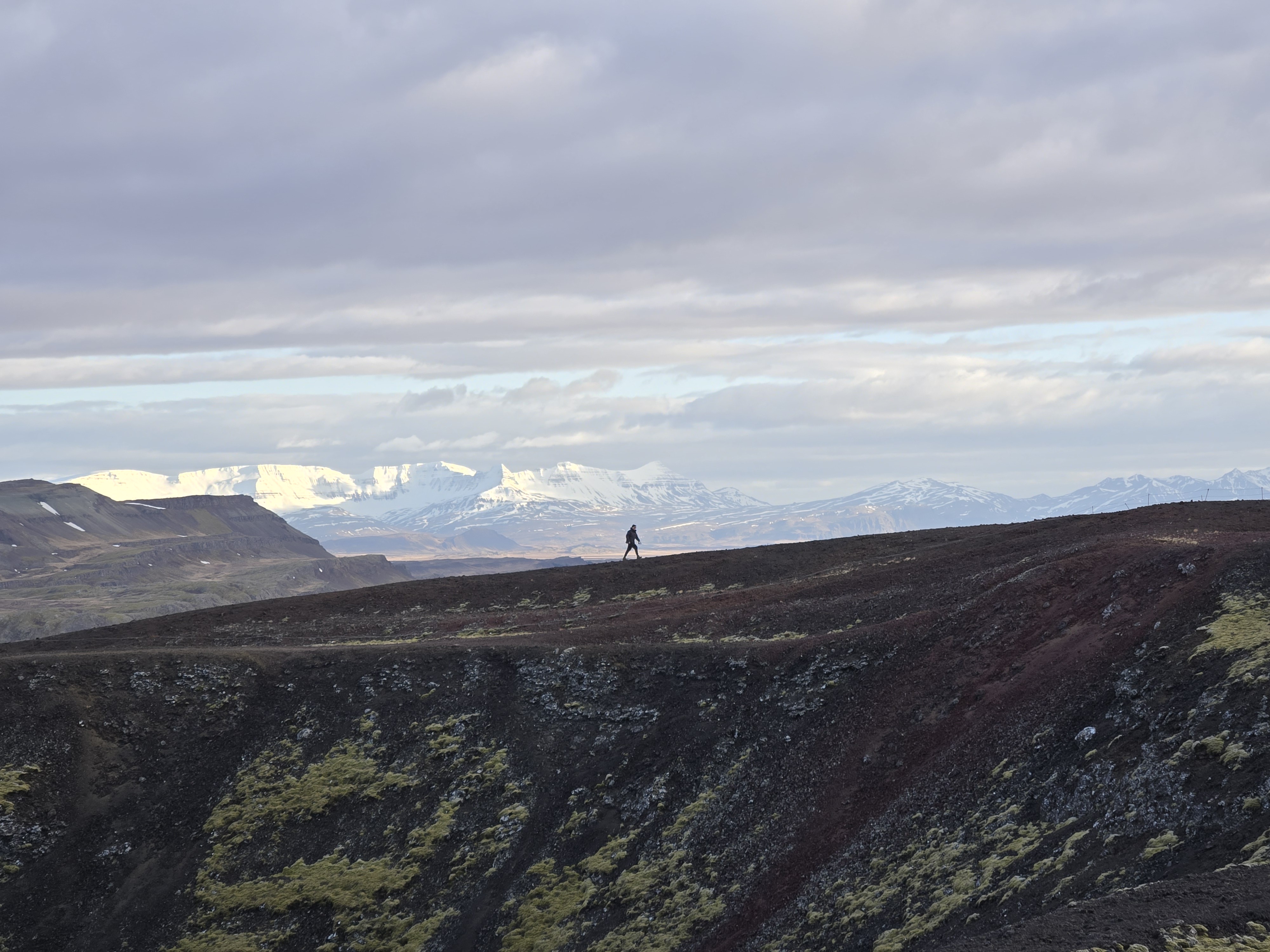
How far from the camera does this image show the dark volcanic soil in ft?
87.0

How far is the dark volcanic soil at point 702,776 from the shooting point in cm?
2653

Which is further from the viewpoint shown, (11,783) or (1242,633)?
(11,783)

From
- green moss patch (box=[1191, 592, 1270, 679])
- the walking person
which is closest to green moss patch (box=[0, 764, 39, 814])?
green moss patch (box=[1191, 592, 1270, 679])

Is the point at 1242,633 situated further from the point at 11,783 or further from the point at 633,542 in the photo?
the point at 633,542

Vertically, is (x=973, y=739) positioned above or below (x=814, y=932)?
above

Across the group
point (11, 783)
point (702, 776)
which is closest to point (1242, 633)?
point (702, 776)

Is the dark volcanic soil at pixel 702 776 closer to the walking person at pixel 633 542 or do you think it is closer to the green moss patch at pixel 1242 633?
the green moss patch at pixel 1242 633

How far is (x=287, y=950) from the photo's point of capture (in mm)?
38500

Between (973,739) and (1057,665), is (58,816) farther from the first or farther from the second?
(1057,665)

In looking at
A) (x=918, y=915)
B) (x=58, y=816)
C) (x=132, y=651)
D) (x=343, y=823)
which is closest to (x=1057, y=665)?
(x=918, y=915)

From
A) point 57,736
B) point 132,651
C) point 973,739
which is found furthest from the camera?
point 132,651

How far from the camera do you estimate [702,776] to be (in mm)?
41000

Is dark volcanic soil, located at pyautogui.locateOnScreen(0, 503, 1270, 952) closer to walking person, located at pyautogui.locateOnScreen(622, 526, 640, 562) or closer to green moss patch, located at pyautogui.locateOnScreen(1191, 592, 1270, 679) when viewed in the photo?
green moss patch, located at pyautogui.locateOnScreen(1191, 592, 1270, 679)

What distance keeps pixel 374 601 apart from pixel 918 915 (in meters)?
59.1
